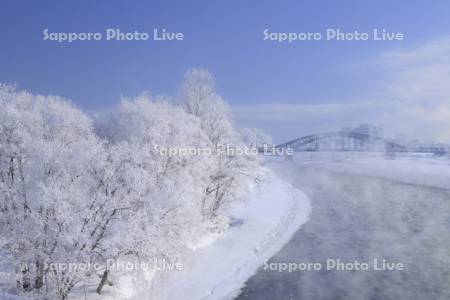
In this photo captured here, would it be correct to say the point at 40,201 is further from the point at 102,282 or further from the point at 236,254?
the point at 236,254

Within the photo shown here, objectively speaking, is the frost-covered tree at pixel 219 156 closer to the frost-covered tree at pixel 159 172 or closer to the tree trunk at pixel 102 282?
the frost-covered tree at pixel 159 172

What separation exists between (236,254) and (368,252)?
8.82 metres

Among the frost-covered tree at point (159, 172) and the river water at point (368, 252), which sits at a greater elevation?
the frost-covered tree at point (159, 172)

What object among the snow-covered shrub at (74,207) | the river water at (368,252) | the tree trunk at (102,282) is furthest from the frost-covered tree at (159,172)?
the river water at (368,252)

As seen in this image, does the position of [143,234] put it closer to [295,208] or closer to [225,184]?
[225,184]

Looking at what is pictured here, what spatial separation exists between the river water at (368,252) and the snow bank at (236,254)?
107 centimetres

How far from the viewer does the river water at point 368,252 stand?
23.8 m

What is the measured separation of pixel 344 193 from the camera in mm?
64000

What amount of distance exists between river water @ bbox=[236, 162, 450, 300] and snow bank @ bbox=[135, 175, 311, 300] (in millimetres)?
1070

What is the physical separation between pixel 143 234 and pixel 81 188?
11.8ft

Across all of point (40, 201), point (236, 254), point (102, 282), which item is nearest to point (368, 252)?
point (236, 254)

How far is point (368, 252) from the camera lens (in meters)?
31.0

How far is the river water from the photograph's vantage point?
2377cm

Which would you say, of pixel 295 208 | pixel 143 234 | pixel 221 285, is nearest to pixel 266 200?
pixel 295 208
